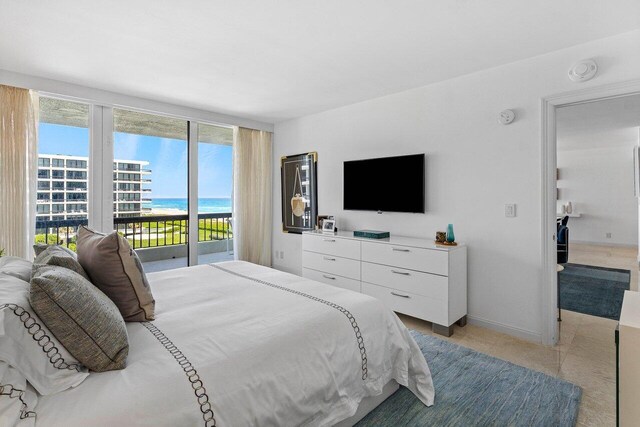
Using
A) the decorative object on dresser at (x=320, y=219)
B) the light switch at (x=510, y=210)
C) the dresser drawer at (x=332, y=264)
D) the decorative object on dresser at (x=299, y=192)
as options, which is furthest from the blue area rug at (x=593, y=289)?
the decorative object on dresser at (x=299, y=192)

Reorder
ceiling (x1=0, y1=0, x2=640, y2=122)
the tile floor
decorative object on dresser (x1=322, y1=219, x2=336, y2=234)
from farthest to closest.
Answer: decorative object on dresser (x1=322, y1=219, x2=336, y2=234)
ceiling (x1=0, y1=0, x2=640, y2=122)
the tile floor

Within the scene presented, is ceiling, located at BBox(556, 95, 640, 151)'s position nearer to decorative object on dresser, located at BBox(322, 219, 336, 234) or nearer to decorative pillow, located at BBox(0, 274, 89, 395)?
decorative object on dresser, located at BBox(322, 219, 336, 234)

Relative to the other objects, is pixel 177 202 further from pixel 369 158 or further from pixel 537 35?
pixel 537 35

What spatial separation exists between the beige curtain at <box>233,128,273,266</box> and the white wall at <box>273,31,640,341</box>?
1969 millimetres

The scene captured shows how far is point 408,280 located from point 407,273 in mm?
69

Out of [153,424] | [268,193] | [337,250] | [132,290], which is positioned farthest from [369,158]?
[153,424]

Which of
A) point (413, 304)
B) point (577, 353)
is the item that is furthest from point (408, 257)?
point (577, 353)

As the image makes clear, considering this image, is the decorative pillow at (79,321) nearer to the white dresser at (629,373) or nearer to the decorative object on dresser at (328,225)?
the white dresser at (629,373)

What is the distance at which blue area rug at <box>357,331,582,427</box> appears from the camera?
1.82 metres

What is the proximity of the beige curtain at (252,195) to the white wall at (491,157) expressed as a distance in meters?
1.97

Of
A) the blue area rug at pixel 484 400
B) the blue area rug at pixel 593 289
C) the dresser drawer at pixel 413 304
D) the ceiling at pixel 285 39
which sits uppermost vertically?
the ceiling at pixel 285 39

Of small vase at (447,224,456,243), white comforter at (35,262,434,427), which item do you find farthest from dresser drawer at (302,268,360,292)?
white comforter at (35,262,434,427)

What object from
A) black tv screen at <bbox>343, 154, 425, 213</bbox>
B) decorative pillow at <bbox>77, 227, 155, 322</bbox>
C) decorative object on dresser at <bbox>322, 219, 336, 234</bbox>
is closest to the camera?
decorative pillow at <bbox>77, 227, 155, 322</bbox>

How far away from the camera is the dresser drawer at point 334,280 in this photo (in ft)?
12.0
